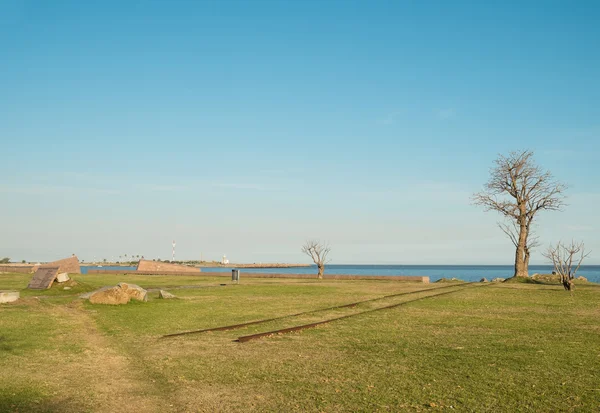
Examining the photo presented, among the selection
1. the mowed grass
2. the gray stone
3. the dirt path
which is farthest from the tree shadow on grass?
the gray stone

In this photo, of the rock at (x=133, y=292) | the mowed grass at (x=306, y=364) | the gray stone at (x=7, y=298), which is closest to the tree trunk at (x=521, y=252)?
the mowed grass at (x=306, y=364)

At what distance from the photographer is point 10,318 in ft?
54.2

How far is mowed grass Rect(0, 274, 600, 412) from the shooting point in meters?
7.41

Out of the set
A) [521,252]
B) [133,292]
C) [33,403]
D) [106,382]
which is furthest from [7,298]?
[521,252]

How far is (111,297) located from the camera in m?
21.6

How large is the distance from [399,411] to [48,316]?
14.6 m

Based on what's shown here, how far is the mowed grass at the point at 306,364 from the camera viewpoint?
7406 mm

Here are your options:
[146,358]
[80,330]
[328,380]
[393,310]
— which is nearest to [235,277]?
[393,310]

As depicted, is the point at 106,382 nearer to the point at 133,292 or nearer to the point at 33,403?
the point at 33,403

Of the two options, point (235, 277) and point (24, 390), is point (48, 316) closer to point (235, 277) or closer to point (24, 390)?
point (24, 390)

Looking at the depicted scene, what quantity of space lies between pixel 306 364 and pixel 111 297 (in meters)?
14.3

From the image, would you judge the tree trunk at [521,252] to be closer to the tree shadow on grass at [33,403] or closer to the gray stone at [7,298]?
the gray stone at [7,298]

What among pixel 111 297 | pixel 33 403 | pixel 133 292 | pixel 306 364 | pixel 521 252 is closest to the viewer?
pixel 33 403

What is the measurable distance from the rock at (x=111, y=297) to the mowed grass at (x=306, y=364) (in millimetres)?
3473
